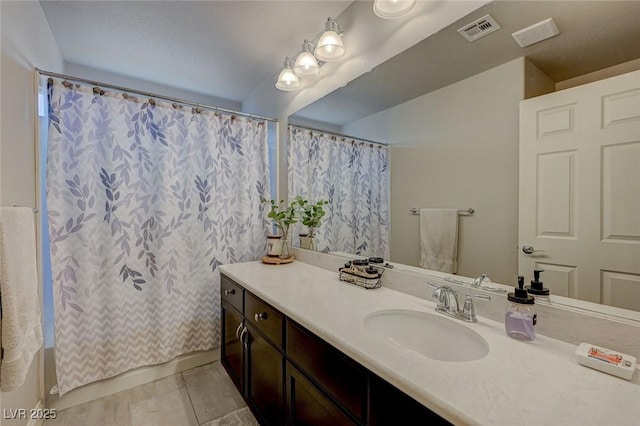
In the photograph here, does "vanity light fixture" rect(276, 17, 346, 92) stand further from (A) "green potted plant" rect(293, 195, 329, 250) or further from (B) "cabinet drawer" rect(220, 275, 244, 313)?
(B) "cabinet drawer" rect(220, 275, 244, 313)

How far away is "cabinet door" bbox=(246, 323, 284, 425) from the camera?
117 cm

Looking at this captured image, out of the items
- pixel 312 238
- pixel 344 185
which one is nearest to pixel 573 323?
pixel 344 185

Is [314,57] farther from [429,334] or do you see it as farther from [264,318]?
[429,334]

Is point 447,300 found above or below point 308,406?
above

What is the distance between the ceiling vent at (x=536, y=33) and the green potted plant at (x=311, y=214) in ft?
4.31

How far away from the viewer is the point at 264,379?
130 centimetres

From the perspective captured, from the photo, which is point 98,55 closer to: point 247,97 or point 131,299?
point 247,97

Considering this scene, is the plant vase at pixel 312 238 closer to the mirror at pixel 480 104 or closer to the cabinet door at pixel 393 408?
the mirror at pixel 480 104

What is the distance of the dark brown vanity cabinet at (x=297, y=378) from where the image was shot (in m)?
0.71

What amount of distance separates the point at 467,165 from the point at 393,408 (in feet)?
2.97

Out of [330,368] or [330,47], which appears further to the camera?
[330,47]

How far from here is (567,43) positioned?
2.87 ft

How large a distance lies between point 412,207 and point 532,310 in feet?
2.05

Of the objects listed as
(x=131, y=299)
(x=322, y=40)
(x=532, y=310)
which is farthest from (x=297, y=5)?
(x=131, y=299)
